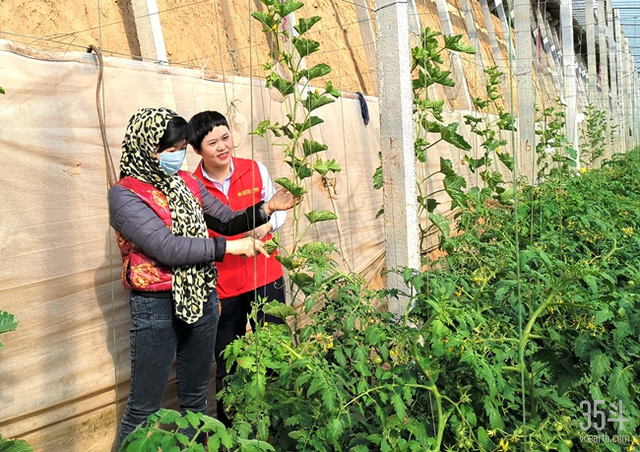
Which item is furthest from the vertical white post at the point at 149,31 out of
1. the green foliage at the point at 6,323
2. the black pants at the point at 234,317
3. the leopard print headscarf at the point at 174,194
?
the green foliage at the point at 6,323

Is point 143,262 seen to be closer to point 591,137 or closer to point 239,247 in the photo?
point 239,247

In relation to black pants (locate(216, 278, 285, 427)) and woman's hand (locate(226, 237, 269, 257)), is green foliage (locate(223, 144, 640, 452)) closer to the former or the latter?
woman's hand (locate(226, 237, 269, 257))

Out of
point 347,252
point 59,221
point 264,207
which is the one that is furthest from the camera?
point 347,252

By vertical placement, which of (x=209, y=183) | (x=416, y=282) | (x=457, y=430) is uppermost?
(x=209, y=183)

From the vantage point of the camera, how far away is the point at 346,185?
167 inches

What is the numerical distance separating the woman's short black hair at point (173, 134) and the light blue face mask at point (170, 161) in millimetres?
27

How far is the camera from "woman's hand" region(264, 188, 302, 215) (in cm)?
241

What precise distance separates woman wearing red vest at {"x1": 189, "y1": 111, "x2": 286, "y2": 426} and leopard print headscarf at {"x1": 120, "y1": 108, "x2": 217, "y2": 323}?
370 mm

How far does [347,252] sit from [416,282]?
→ 2.26 m

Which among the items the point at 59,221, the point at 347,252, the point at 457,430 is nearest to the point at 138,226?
the point at 59,221

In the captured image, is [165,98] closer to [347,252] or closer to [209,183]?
[209,183]

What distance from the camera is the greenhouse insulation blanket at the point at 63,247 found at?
2.06 metres

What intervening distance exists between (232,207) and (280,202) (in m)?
0.36

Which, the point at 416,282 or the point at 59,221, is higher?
the point at 59,221
